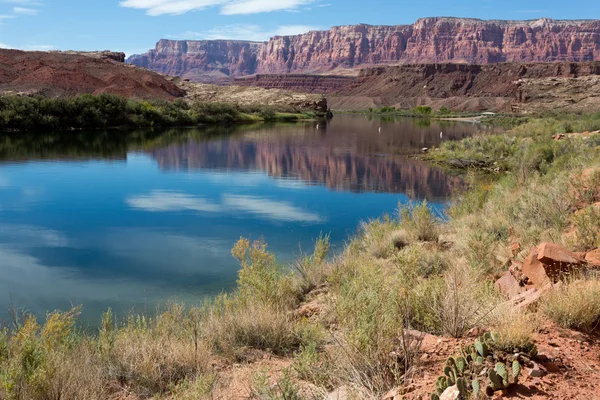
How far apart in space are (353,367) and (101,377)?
224 cm

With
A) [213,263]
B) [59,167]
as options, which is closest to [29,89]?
[59,167]

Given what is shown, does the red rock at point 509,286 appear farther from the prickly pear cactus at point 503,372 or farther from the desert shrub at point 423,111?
the desert shrub at point 423,111

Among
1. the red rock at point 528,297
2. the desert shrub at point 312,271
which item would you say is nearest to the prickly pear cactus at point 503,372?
the red rock at point 528,297

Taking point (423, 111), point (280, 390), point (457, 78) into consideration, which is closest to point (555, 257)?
point (280, 390)

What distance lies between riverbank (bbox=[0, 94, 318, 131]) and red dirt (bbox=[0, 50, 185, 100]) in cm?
1034

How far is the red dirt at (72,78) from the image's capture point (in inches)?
2288

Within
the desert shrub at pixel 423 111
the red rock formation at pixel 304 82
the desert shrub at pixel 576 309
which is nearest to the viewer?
the desert shrub at pixel 576 309

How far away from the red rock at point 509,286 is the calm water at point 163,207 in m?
4.61

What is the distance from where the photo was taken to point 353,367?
406 centimetres

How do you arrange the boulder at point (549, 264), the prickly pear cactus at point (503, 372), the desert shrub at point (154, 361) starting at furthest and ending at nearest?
1. the boulder at point (549, 264)
2. the desert shrub at point (154, 361)
3. the prickly pear cactus at point (503, 372)

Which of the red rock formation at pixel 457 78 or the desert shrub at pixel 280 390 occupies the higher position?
the red rock formation at pixel 457 78

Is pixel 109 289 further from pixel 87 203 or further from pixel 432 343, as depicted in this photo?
pixel 87 203

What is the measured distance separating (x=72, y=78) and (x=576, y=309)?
65.9m

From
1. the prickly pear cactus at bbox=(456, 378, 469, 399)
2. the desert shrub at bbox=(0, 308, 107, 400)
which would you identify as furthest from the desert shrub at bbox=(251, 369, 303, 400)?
the desert shrub at bbox=(0, 308, 107, 400)
